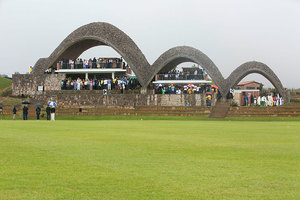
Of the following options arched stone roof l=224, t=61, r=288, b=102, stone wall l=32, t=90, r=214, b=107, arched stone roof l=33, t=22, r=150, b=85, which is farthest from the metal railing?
stone wall l=32, t=90, r=214, b=107

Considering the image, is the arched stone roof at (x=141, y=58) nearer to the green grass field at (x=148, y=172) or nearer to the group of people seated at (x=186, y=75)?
the group of people seated at (x=186, y=75)

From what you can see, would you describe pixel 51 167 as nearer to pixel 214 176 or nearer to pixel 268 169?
pixel 214 176

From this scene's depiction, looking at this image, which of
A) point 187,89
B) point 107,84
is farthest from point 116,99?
point 187,89

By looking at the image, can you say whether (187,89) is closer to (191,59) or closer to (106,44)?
(191,59)

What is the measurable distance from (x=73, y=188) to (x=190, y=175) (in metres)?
2.13

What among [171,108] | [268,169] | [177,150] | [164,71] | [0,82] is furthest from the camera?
[0,82]

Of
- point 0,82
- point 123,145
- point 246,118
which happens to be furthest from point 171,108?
point 0,82

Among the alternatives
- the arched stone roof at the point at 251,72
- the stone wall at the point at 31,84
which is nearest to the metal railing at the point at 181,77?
the arched stone roof at the point at 251,72

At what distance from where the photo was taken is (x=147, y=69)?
2127 inches

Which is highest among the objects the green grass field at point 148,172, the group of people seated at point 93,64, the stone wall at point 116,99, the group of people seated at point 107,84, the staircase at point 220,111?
the group of people seated at point 93,64

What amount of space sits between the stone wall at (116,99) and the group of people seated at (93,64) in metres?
4.33

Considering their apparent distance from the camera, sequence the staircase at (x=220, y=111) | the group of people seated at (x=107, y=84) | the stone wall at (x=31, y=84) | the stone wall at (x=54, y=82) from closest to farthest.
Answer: the staircase at (x=220, y=111) < the group of people seated at (x=107, y=84) < the stone wall at (x=54, y=82) < the stone wall at (x=31, y=84)

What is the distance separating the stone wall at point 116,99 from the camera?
161 ft

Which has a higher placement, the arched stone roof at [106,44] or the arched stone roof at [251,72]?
the arched stone roof at [106,44]
